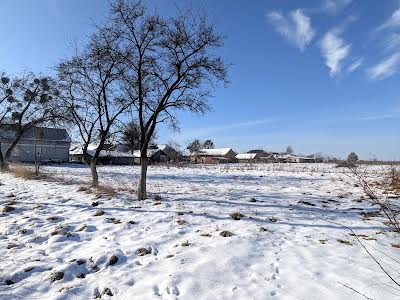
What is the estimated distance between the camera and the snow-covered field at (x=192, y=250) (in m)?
5.00

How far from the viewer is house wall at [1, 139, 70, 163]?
50.2 metres

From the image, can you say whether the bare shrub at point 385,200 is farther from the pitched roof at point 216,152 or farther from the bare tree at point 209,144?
the bare tree at point 209,144

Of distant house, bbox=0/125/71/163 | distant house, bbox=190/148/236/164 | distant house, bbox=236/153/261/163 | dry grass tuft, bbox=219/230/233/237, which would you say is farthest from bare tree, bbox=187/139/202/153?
dry grass tuft, bbox=219/230/233/237

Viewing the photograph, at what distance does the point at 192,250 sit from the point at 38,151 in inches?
2055

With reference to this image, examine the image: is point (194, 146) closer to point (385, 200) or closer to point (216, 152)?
point (216, 152)

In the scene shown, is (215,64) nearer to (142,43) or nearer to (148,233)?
(142,43)

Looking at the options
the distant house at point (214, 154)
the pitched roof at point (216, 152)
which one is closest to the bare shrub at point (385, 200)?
the distant house at point (214, 154)

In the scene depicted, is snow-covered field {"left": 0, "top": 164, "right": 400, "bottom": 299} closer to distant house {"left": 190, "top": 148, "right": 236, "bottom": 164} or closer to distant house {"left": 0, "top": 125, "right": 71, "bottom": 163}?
distant house {"left": 0, "top": 125, "right": 71, "bottom": 163}

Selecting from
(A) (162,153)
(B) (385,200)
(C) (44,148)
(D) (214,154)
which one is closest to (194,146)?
(D) (214,154)

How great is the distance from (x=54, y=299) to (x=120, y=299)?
0.97m

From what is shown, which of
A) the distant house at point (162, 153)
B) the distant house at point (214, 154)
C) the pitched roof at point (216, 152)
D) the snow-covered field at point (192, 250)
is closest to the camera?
the snow-covered field at point (192, 250)

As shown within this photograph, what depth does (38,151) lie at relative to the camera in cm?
5225

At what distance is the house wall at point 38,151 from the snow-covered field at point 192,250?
4438 cm

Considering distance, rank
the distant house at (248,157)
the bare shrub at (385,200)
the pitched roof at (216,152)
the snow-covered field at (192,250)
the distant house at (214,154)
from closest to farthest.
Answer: the bare shrub at (385,200) → the snow-covered field at (192,250) → the distant house at (248,157) → the distant house at (214,154) → the pitched roof at (216,152)
